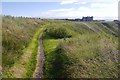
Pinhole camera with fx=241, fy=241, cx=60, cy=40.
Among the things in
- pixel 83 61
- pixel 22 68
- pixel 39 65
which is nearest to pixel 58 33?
pixel 39 65

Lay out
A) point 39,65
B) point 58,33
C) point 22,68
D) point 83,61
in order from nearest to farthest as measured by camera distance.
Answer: point 22,68, point 83,61, point 39,65, point 58,33

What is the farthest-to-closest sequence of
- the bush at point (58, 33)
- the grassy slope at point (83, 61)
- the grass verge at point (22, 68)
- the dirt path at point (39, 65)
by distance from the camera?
the bush at point (58, 33)
the grassy slope at point (83, 61)
the dirt path at point (39, 65)
the grass verge at point (22, 68)

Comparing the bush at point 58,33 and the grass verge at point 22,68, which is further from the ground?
the bush at point 58,33

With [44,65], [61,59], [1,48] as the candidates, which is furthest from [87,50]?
[1,48]

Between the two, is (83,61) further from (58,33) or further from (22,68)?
(58,33)

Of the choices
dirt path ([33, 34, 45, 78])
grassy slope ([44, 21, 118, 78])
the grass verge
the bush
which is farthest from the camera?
the bush

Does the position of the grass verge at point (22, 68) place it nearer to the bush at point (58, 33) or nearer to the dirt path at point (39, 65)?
the dirt path at point (39, 65)

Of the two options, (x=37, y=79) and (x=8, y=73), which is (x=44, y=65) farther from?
(x=8, y=73)

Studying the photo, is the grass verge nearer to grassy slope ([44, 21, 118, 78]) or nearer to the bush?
grassy slope ([44, 21, 118, 78])

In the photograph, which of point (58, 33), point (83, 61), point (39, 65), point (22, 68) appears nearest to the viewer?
point (22, 68)

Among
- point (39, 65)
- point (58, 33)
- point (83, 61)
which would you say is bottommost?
point (39, 65)

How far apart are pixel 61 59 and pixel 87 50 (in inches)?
144

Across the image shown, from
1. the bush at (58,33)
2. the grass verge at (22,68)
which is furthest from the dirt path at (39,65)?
the bush at (58,33)

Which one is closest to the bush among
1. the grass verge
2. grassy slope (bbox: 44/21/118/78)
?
grassy slope (bbox: 44/21/118/78)
